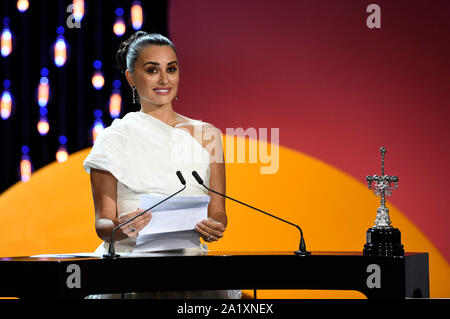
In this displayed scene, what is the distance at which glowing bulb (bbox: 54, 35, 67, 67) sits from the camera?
3.39m

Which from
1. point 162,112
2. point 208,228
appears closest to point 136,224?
point 208,228

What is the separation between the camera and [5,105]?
132 inches

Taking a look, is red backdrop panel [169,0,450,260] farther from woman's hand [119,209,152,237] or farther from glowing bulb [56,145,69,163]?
woman's hand [119,209,152,237]

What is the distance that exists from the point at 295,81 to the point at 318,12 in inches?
15.7

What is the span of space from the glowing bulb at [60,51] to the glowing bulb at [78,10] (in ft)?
0.45

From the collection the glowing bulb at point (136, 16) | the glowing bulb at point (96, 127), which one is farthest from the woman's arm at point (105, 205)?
the glowing bulb at point (136, 16)

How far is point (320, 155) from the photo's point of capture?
11.0 feet

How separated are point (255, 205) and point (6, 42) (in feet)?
5.30

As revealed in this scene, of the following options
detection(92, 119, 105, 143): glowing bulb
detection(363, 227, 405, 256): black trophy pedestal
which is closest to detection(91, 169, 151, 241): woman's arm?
detection(363, 227, 405, 256): black trophy pedestal

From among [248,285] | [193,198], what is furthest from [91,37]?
[248,285]

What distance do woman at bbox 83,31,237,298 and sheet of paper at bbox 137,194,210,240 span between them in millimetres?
163

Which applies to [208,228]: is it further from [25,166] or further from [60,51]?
[60,51]
